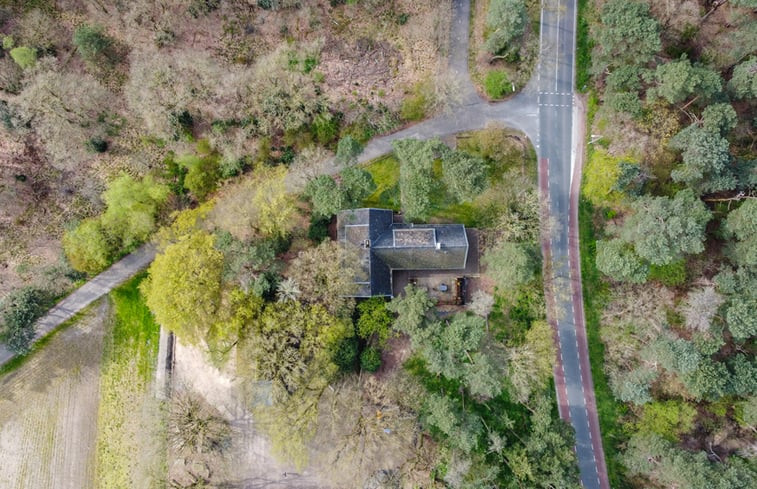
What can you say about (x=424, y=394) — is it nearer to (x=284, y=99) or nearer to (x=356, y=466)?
(x=356, y=466)

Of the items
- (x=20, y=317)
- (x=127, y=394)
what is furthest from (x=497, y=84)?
(x=20, y=317)

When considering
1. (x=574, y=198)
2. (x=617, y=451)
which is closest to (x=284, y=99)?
(x=574, y=198)

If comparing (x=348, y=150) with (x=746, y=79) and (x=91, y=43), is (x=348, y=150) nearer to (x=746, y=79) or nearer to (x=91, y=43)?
(x=91, y=43)

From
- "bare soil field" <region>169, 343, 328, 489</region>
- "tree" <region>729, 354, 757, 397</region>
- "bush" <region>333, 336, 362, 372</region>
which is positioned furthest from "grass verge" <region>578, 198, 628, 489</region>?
"bare soil field" <region>169, 343, 328, 489</region>

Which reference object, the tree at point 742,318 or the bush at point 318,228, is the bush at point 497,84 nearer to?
the bush at point 318,228

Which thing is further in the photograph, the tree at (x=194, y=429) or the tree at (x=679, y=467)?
the tree at (x=194, y=429)

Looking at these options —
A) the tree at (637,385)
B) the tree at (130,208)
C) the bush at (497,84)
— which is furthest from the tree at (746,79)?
the tree at (130,208)
